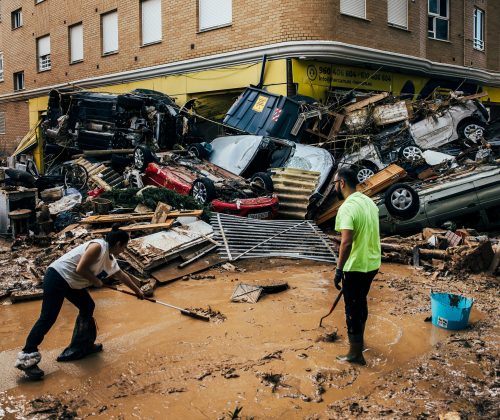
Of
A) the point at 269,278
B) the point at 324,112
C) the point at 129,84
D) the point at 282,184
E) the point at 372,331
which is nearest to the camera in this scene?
the point at 372,331

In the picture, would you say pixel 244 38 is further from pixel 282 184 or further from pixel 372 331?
pixel 372 331

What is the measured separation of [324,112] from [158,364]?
1026 cm

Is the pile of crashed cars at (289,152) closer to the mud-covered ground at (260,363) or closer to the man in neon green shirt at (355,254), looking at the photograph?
the mud-covered ground at (260,363)

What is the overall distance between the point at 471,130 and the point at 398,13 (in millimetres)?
7142

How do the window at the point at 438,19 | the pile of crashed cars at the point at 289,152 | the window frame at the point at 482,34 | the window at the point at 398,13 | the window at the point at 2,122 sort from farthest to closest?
the window at the point at 2,122 < the window frame at the point at 482,34 < the window at the point at 438,19 < the window at the point at 398,13 < the pile of crashed cars at the point at 289,152

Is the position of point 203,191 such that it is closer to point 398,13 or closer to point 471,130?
point 471,130

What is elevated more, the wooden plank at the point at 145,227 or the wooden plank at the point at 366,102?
the wooden plank at the point at 366,102

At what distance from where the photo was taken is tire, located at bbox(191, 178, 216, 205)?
36.5 ft

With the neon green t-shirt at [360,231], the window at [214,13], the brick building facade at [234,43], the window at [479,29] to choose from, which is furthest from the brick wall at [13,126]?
the neon green t-shirt at [360,231]

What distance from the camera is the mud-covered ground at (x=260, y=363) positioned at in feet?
14.5

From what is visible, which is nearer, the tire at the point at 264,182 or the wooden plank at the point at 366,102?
the tire at the point at 264,182

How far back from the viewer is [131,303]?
7430 millimetres

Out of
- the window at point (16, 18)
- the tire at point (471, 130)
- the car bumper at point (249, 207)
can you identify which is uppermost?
the window at point (16, 18)

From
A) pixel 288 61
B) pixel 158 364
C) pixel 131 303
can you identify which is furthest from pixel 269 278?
pixel 288 61
